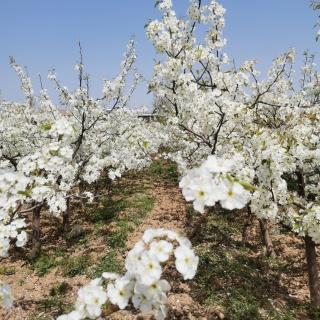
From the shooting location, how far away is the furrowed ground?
10570mm

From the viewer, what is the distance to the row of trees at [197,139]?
18.8ft

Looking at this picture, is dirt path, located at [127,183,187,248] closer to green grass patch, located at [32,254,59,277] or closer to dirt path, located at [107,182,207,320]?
dirt path, located at [107,182,207,320]

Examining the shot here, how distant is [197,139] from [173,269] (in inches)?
169

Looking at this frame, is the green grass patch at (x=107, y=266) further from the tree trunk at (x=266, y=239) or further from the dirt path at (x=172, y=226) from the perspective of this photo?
the tree trunk at (x=266, y=239)

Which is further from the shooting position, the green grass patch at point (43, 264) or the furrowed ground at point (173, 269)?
the green grass patch at point (43, 264)

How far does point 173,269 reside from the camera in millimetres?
12234

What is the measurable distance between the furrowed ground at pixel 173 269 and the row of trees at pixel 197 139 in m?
0.87

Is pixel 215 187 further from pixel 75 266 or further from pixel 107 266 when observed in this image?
pixel 75 266

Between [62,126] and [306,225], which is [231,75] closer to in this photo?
[306,225]

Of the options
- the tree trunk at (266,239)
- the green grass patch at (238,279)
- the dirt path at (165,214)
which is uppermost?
the dirt path at (165,214)

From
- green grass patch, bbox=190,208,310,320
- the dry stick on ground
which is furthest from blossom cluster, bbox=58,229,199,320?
the dry stick on ground

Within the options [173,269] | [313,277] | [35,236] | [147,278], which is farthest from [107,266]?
[147,278]

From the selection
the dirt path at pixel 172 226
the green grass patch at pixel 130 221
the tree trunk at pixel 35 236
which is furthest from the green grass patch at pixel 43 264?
the dirt path at pixel 172 226

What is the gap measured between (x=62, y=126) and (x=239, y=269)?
8.04 metres
